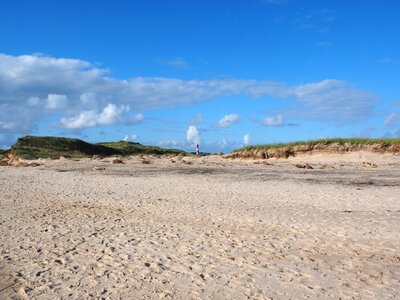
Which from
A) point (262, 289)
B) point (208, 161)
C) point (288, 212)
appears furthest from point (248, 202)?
point (208, 161)

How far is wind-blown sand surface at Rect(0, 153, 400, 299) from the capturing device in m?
7.20

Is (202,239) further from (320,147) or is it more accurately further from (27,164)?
(27,164)

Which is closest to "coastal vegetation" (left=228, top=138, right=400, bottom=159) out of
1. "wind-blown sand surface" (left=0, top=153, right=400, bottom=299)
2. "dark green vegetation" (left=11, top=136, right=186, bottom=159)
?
"wind-blown sand surface" (left=0, top=153, right=400, bottom=299)

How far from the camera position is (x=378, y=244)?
377 inches

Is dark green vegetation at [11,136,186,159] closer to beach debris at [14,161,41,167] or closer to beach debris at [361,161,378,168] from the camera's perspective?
beach debris at [14,161,41,167]

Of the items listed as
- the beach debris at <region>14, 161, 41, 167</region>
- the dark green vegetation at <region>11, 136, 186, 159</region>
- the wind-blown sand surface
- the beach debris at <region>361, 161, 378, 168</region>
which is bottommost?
the wind-blown sand surface

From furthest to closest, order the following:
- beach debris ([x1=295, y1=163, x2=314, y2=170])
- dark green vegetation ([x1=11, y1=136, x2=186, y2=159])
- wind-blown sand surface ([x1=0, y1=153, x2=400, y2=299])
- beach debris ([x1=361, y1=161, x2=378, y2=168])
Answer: dark green vegetation ([x1=11, y1=136, x2=186, y2=159]) < beach debris ([x1=295, y1=163, x2=314, y2=170]) < beach debris ([x1=361, y1=161, x2=378, y2=168]) < wind-blown sand surface ([x1=0, y1=153, x2=400, y2=299])

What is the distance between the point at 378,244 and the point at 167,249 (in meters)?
4.67

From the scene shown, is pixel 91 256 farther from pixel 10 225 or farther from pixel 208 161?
pixel 208 161

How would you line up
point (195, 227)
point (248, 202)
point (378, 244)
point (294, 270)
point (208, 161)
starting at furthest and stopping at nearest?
point (208, 161) < point (248, 202) < point (195, 227) < point (378, 244) < point (294, 270)

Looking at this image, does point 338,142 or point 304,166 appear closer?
point 304,166

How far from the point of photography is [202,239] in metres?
10.1

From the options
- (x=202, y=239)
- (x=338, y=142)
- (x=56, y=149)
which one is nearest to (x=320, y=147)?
(x=338, y=142)

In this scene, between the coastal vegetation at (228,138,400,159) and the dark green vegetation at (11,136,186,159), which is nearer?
the coastal vegetation at (228,138,400,159)
